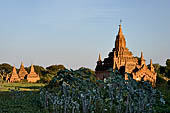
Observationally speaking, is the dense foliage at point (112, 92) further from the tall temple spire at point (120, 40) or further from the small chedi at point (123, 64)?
the tall temple spire at point (120, 40)

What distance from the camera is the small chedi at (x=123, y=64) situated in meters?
30.6

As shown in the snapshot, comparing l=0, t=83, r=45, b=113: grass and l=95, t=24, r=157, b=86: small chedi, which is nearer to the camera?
l=0, t=83, r=45, b=113: grass

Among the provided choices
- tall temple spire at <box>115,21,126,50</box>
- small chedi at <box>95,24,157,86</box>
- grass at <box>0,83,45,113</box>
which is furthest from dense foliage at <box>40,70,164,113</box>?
tall temple spire at <box>115,21,126,50</box>

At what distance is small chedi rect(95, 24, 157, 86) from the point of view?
3062cm

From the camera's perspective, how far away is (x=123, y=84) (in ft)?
28.7

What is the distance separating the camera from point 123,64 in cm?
3206

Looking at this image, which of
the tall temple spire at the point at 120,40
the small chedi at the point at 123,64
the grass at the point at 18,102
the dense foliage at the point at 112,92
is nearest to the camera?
the dense foliage at the point at 112,92

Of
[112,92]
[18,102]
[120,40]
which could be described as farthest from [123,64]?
[112,92]

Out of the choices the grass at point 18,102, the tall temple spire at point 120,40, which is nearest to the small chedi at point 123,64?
the tall temple spire at point 120,40

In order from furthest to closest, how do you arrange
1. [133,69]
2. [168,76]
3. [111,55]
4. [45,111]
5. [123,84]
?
[168,76]
[111,55]
[133,69]
[45,111]
[123,84]

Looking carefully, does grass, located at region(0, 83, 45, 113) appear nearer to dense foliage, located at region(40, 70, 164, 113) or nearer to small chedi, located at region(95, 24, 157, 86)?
dense foliage, located at region(40, 70, 164, 113)

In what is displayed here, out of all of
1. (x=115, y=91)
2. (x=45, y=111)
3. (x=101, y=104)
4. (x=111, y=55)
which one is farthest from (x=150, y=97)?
(x=111, y=55)

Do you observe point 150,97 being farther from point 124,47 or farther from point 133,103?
point 124,47

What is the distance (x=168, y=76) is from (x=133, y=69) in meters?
11.7
